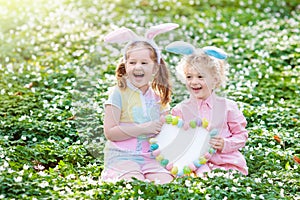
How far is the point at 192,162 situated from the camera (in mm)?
5891

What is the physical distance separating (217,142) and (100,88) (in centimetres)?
253

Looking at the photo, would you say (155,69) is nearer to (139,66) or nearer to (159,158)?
(139,66)

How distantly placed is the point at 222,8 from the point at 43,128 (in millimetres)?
7202

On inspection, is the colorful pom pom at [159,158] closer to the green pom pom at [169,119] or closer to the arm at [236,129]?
the green pom pom at [169,119]

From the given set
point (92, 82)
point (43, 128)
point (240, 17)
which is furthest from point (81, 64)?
point (240, 17)

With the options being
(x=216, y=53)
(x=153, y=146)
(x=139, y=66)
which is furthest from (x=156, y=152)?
(x=216, y=53)

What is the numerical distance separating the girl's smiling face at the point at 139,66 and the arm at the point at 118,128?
12.7 inches

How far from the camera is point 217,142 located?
5.89m

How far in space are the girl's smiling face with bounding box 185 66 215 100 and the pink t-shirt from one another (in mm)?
67

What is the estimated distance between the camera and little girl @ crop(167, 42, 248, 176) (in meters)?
5.96

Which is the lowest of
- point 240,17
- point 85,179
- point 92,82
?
point 85,179

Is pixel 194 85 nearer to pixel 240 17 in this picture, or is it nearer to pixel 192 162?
pixel 192 162

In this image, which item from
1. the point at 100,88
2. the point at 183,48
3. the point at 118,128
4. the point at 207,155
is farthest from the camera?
the point at 100,88

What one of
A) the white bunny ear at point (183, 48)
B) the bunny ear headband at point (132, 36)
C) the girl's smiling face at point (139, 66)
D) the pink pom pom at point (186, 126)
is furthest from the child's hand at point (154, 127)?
the white bunny ear at point (183, 48)
